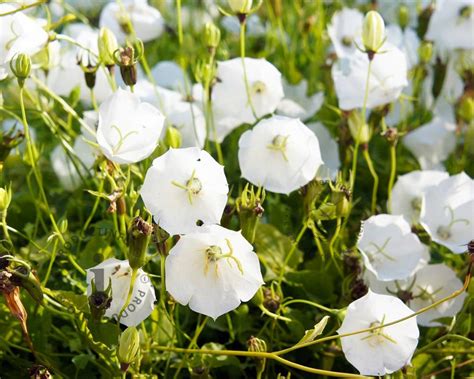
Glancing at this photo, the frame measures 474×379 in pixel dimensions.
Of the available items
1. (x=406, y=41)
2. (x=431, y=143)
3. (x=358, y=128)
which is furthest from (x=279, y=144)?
(x=406, y=41)

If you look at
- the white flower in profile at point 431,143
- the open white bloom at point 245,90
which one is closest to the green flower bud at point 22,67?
the open white bloom at point 245,90

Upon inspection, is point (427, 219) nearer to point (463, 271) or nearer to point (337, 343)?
point (463, 271)

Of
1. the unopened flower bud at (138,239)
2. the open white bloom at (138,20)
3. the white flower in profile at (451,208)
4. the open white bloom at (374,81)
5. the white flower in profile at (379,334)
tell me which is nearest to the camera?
the unopened flower bud at (138,239)

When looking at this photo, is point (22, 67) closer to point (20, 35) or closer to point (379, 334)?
point (20, 35)

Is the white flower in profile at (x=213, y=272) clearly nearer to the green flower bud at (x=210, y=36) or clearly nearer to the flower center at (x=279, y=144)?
the flower center at (x=279, y=144)

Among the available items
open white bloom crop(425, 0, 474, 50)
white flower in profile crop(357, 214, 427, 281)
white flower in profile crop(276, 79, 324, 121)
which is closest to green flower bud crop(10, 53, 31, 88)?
white flower in profile crop(357, 214, 427, 281)

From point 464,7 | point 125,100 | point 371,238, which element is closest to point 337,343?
point 371,238

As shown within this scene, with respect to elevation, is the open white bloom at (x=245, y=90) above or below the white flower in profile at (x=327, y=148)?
above
